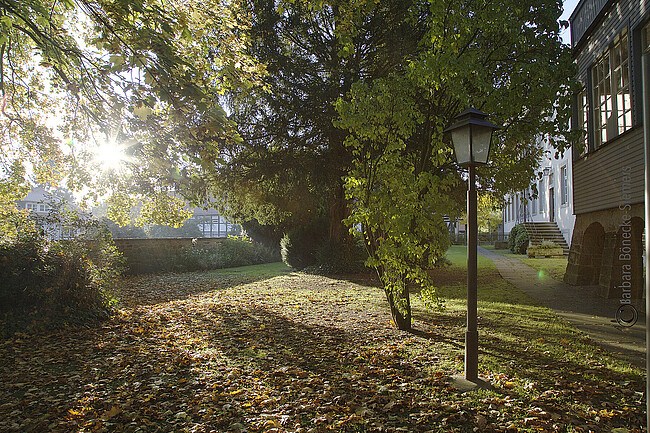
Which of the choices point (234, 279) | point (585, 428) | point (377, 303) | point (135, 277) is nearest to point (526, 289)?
point (377, 303)

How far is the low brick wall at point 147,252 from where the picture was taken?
51.7ft

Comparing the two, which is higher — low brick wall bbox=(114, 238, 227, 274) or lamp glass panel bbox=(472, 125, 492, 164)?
lamp glass panel bbox=(472, 125, 492, 164)

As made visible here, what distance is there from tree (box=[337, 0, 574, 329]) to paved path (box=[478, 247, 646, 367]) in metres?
2.62

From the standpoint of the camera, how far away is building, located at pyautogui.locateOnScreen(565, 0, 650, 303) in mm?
7531

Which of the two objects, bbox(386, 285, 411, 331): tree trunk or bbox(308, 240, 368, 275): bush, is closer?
bbox(386, 285, 411, 331): tree trunk

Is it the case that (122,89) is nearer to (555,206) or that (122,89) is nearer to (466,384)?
(466,384)

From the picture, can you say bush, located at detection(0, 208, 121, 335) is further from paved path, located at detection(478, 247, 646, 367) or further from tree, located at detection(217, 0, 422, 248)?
paved path, located at detection(478, 247, 646, 367)

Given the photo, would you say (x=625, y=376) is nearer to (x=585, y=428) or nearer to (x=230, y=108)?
(x=585, y=428)

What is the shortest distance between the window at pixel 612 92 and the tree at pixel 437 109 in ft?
Answer: 8.52

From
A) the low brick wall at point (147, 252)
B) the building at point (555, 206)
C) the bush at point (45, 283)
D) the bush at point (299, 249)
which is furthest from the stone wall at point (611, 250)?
the low brick wall at point (147, 252)

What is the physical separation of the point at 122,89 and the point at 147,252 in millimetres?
12355

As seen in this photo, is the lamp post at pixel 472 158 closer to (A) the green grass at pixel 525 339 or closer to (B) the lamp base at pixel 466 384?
(B) the lamp base at pixel 466 384

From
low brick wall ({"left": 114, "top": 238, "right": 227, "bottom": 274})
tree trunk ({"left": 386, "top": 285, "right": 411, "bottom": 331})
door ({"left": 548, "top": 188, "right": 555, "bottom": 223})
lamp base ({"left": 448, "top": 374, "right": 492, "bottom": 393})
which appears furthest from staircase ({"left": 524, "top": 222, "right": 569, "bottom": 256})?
lamp base ({"left": 448, "top": 374, "right": 492, "bottom": 393})

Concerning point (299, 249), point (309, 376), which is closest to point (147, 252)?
point (299, 249)
